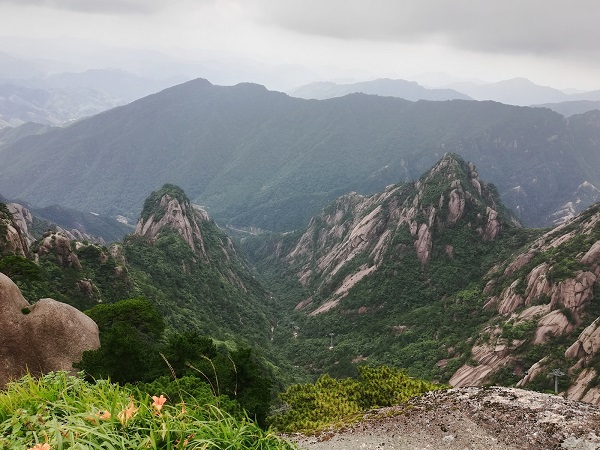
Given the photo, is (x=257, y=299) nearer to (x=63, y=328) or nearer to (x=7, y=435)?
(x=63, y=328)

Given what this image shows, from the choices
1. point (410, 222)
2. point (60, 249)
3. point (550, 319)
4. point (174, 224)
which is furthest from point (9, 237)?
point (410, 222)

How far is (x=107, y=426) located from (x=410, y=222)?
121 m

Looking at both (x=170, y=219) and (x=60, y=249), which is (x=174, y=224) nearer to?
(x=170, y=219)

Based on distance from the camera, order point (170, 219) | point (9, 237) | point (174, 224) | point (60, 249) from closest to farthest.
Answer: point (9, 237)
point (60, 249)
point (174, 224)
point (170, 219)

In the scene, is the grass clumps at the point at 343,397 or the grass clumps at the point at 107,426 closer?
the grass clumps at the point at 107,426

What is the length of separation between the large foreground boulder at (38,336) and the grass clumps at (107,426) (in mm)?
24094

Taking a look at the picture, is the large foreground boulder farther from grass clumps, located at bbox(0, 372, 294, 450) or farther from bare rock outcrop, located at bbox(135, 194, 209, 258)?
bare rock outcrop, located at bbox(135, 194, 209, 258)

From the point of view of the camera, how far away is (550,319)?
6097cm

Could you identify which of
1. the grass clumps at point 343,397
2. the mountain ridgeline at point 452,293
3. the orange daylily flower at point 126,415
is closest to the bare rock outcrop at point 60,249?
the grass clumps at point 343,397

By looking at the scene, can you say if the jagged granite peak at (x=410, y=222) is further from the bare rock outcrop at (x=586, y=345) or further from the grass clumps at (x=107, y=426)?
the grass clumps at (x=107, y=426)

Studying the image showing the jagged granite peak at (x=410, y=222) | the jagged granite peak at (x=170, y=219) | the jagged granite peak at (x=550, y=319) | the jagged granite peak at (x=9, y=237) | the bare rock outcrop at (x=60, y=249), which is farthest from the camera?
the jagged granite peak at (x=170, y=219)

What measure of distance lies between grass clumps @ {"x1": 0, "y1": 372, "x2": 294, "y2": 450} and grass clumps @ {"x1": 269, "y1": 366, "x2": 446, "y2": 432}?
58.0 feet

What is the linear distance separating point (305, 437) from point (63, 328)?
70.2ft

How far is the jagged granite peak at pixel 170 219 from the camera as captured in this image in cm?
11938
